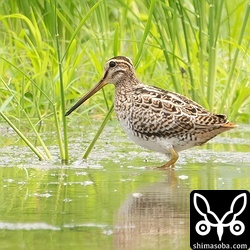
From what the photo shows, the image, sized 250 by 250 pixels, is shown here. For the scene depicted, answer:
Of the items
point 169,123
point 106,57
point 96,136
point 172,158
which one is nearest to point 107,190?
point 96,136

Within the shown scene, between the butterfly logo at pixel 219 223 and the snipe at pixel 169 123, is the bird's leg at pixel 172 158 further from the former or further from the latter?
the butterfly logo at pixel 219 223

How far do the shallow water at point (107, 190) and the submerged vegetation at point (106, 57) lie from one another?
26.2 inches

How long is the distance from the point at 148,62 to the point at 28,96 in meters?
1.29

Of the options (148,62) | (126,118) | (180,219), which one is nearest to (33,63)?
(148,62)

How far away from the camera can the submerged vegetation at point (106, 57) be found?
409 inches

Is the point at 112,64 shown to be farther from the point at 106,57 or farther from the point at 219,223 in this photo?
the point at 219,223

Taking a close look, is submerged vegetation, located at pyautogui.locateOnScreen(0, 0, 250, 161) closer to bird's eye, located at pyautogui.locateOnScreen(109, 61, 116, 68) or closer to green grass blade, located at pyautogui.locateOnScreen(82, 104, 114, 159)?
bird's eye, located at pyautogui.locateOnScreen(109, 61, 116, 68)

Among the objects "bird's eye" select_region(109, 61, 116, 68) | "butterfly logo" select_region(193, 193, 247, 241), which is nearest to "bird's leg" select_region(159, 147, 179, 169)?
"bird's eye" select_region(109, 61, 116, 68)

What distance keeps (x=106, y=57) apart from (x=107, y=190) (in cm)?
439

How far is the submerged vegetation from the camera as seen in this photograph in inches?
409

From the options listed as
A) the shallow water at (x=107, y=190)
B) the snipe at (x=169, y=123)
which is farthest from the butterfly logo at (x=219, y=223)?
the snipe at (x=169, y=123)

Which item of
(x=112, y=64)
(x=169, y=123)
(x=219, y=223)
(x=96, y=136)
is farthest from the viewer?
(x=112, y=64)

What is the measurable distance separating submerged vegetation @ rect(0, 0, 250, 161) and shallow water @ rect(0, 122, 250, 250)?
26.2 inches

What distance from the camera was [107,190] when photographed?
7.36 metres
